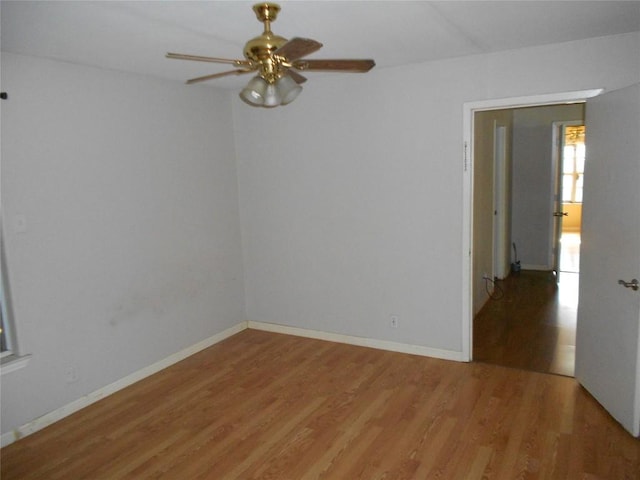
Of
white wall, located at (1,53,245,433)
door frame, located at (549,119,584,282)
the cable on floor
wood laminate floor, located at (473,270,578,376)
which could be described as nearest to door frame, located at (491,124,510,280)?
the cable on floor

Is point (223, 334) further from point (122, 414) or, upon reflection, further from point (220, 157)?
point (220, 157)

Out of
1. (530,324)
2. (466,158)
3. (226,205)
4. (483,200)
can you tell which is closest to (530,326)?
(530,324)

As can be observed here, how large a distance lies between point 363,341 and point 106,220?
7.91ft

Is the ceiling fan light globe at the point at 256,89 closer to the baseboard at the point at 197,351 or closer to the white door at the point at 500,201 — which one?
the baseboard at the point at 197,351

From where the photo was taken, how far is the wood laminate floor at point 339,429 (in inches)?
99.8

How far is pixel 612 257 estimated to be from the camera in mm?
2844

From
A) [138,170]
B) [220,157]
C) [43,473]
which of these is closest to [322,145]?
[220,157]

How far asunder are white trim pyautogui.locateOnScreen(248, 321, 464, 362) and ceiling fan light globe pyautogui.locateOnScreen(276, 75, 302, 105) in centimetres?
271

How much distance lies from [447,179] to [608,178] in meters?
1.13

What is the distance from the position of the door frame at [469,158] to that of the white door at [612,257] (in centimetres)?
21

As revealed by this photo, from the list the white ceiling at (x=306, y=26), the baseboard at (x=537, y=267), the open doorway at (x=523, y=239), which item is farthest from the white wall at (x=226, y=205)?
the baseboard at (x=537, y=267)

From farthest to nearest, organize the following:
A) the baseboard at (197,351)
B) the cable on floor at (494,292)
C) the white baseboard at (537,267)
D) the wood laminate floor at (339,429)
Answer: the white baseboard at (537,267)
the cable on floor at (494,292)
the baseboard at (197,351)
the wood laminate floor at (339,429)

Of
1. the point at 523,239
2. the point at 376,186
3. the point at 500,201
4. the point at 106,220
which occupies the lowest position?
the point at 523,239

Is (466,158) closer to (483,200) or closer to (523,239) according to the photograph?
(483,200)
